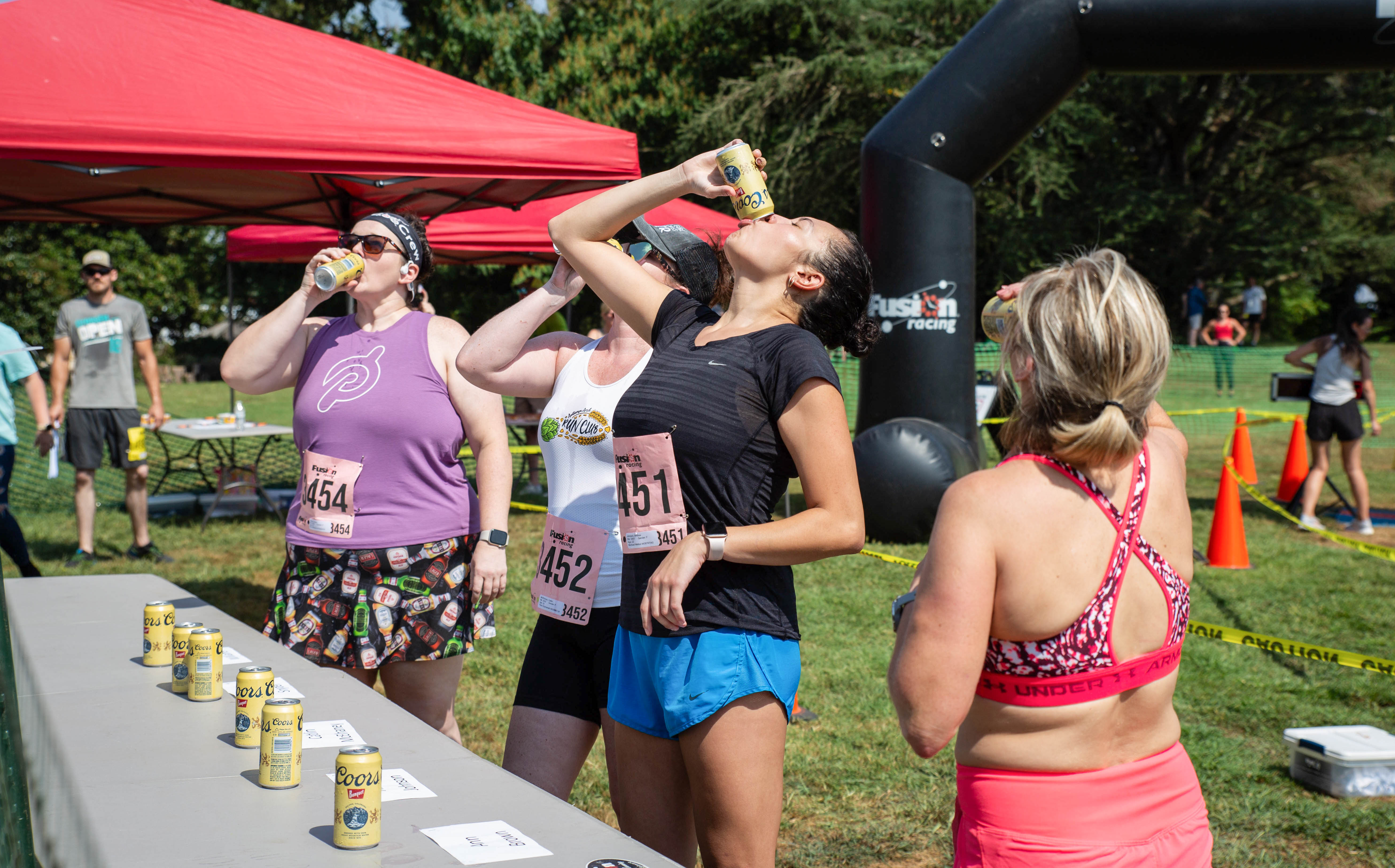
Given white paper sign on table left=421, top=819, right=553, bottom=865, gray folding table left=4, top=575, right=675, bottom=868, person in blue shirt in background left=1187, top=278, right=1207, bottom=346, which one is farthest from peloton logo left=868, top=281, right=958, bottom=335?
person in blue shirt in background left=1187, top=278, right=1207, bottom=346

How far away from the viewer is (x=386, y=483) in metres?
2.90

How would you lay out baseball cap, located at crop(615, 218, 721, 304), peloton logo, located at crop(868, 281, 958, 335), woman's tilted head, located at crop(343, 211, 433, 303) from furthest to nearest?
peloton logo, located at crop(868, 281, 958, 335) < woman's tilted head, located at crop(343, 211, 433, 303) < baseball cap, located at crop(615, 218, 721, 304)

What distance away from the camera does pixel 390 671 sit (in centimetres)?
298

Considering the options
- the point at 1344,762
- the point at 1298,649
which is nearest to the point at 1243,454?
the point at 1298,649

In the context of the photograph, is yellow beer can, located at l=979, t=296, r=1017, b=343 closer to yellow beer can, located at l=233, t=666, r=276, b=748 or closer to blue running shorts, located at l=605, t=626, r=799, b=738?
blue running shorts, located at l=605, t=626, r=799, b=738

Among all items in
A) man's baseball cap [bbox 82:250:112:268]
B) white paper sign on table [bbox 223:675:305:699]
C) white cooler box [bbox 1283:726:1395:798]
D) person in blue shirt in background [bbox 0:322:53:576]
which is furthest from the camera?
man's baseball cap [bbox 82:250:112:268]

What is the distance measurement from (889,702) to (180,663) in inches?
124

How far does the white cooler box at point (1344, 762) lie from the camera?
3639 mm

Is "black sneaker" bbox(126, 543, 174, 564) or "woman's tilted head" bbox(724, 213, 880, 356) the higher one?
"woman's tilted head" bbox(724, 213, 880, 356)

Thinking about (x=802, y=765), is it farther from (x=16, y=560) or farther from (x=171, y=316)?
(x=171, y=316)

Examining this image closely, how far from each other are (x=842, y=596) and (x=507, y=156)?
3.33 meters

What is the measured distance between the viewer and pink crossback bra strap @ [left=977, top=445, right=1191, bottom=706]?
1530 millimetres

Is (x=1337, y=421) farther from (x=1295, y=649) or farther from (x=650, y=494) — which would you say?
(x=650, y=494)

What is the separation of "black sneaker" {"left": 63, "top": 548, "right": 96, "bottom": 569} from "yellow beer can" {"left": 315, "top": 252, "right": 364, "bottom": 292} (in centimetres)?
501
